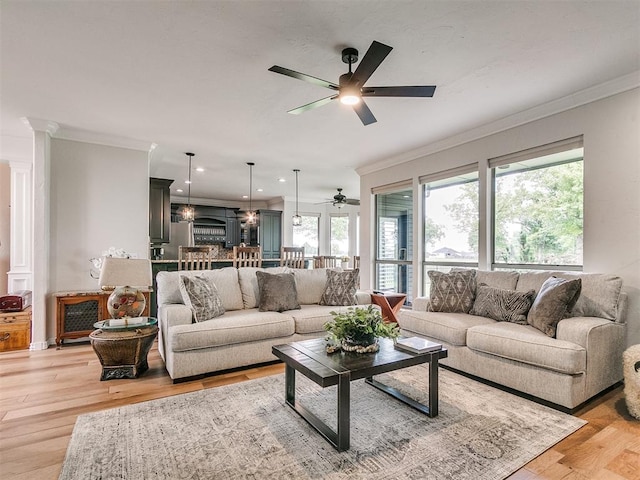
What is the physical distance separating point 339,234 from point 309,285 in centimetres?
625

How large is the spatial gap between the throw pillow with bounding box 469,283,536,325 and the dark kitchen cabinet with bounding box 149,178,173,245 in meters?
4.88

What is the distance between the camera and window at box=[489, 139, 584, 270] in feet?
11.5


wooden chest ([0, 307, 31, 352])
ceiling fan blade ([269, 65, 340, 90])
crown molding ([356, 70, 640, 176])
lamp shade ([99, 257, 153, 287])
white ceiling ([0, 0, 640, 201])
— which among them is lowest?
wooden chest ([0, 307, 31, 352])

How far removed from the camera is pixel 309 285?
4.32 m

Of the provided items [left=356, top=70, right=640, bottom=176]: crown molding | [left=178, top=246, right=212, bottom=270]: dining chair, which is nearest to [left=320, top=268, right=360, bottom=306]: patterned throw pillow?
[left=178, top=246, right=212, bottom=270]: dining chair

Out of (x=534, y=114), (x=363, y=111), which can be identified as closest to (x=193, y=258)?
(x=363, y=111)

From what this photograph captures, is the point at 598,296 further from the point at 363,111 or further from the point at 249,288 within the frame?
the point at 249,288

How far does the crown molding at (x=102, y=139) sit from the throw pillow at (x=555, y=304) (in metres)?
4.99

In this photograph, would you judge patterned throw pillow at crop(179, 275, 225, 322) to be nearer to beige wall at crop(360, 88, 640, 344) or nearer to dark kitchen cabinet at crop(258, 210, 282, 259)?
beige wall at crop(360, 88, 640, 344)

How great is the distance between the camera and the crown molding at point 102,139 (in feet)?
14.0

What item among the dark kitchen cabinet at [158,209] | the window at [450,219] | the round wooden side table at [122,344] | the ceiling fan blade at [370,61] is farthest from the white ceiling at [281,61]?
the round wooden side table at [122,344]

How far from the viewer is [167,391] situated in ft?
9.23

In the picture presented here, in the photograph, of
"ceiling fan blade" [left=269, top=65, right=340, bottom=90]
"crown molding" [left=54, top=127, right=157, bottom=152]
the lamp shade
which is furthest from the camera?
"crown molding" [left=54, top=127, right=157, bottom=152]

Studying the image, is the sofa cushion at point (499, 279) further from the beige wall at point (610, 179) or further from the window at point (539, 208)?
the beige wall at point (610, 179)
